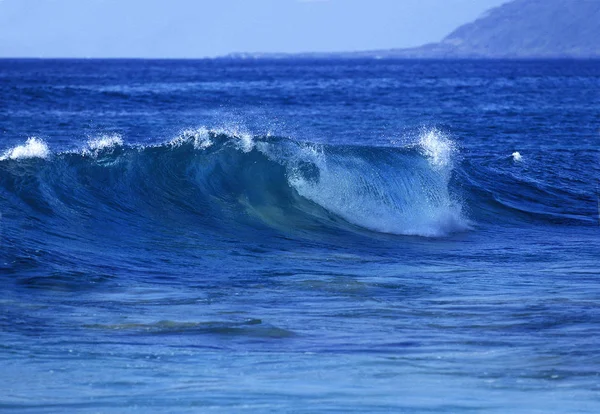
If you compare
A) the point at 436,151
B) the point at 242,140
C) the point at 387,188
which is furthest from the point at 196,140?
the point at 436,151

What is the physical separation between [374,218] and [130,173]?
14.6 ft

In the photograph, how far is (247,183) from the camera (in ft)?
56.2

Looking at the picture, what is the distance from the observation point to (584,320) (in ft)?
29.2

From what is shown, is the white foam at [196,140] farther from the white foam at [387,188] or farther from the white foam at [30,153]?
the white foam at [30,153]

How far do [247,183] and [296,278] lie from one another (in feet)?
20.9

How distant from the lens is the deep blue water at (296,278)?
23.3 ft

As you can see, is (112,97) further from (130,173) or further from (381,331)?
(381,331)

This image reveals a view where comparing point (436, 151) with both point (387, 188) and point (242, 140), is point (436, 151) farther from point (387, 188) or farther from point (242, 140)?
point (242, 140)

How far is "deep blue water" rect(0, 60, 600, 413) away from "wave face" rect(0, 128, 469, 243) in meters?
0.05

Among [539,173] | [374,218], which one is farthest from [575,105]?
[374,218]

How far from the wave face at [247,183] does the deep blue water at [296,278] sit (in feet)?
0.16

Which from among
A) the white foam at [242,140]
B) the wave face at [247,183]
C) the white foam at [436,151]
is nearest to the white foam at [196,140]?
the wave face at [247,183]

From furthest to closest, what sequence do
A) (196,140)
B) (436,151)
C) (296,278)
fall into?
1. (436,151)
2. (196,140)
3. (296,278)

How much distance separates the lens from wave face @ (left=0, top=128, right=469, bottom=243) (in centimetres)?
1530
